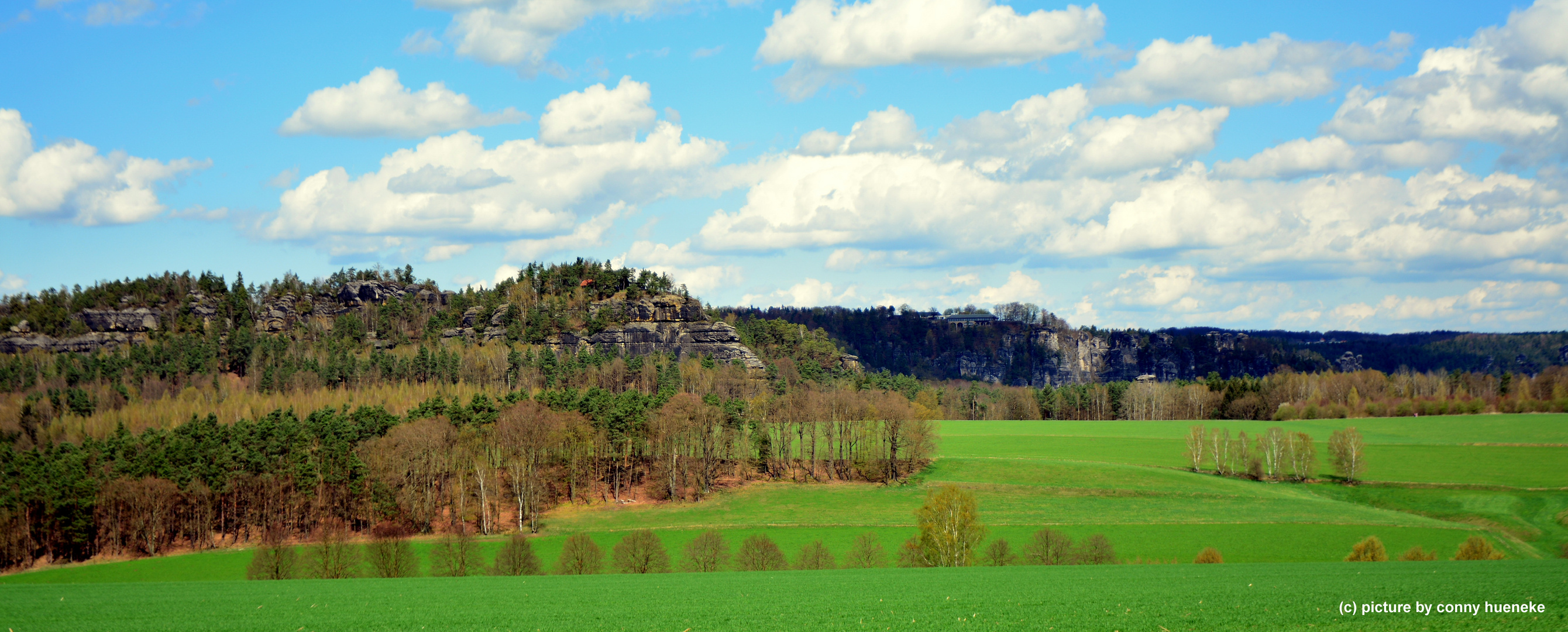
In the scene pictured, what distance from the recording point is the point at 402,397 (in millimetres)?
131250

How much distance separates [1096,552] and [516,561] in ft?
112

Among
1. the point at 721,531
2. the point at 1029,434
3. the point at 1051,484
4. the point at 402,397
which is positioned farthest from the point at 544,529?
the point at 1029,434

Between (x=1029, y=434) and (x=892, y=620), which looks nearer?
(x=892, y=620)

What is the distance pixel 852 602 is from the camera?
27.7 meters

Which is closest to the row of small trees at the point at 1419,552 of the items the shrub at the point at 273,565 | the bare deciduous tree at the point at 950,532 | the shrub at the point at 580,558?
the bare deciduous tree at the point at 950,532

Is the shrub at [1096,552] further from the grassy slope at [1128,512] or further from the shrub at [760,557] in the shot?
the shrub at [760,557]

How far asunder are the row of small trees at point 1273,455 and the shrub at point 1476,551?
38.5 meters

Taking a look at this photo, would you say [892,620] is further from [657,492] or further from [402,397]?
[402,397]

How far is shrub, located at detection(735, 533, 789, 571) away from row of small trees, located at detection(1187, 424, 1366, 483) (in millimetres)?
62202

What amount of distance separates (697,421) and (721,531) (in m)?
25.1

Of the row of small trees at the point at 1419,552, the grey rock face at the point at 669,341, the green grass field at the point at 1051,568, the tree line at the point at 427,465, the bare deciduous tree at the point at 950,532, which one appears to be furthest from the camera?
the grey rock face at the point at 669,341

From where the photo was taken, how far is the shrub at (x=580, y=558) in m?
48.5

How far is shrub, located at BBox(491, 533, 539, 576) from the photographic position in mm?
47406

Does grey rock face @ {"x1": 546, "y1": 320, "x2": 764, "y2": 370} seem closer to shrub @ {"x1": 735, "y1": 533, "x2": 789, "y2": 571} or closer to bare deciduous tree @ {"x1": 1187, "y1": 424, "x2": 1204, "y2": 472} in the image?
bare deciduous tree @ {"x1": 1187, "y1": 424, "x2": 1204, "y2": 472}
